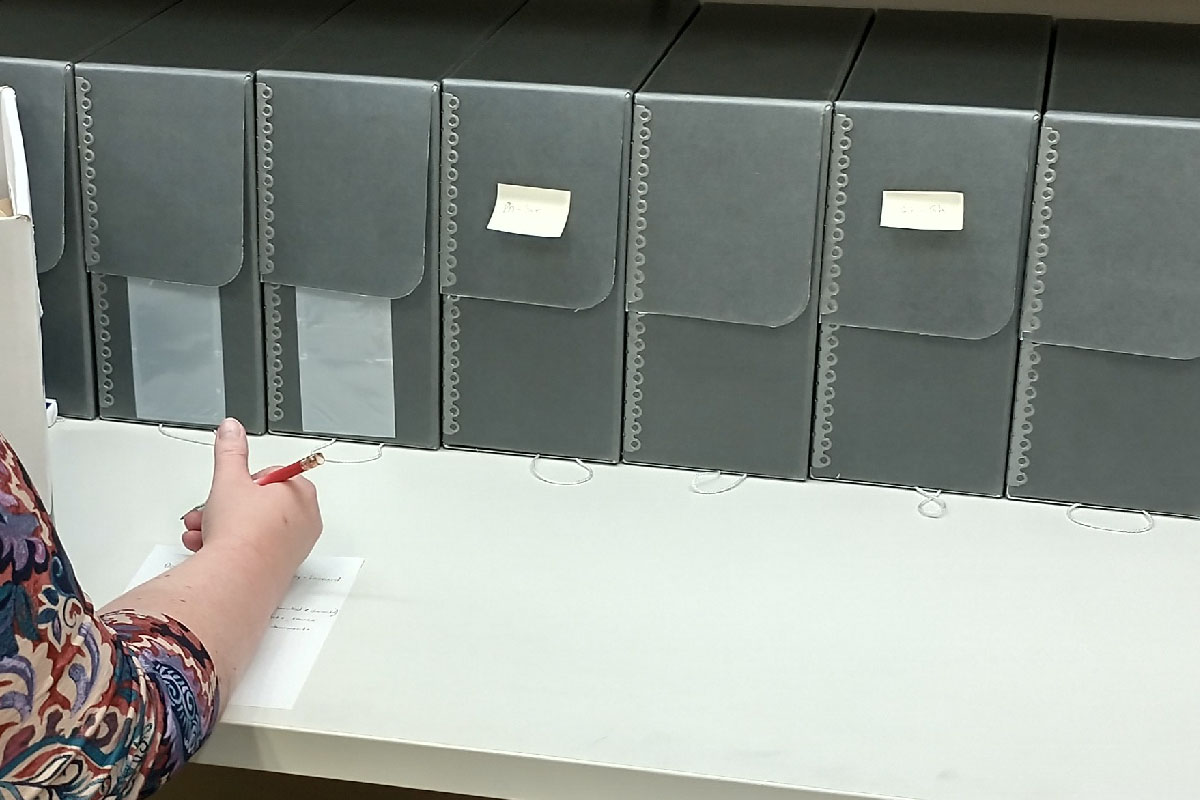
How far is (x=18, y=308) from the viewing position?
1066mm

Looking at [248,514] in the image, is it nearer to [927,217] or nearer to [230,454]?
[230,454]

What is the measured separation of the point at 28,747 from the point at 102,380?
0.63 m

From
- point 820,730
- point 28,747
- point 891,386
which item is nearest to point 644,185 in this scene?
point 891,386

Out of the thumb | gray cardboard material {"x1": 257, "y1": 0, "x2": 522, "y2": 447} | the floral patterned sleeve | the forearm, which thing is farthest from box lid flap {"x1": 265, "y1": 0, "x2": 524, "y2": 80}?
the floral patterned sleeve

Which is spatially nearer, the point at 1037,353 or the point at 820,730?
the point at 820,730

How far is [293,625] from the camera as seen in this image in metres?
1.07

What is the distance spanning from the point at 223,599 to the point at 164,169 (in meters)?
0.44

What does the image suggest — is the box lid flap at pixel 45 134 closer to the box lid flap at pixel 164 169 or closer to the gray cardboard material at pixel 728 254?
the box lid flap at pixel 164 169

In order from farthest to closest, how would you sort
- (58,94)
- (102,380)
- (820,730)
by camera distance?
(102,380), (58,94), (820,730)

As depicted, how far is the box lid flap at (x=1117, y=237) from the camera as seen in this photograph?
1135 mm

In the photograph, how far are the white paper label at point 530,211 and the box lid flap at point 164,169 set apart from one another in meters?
0.21

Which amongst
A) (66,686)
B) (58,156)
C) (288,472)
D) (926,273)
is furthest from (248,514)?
(926,273)

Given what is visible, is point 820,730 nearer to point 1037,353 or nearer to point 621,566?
A: point 621,566

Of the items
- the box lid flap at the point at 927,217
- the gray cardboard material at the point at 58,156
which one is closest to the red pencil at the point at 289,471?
the gray cardboard material at the point at 58,156
